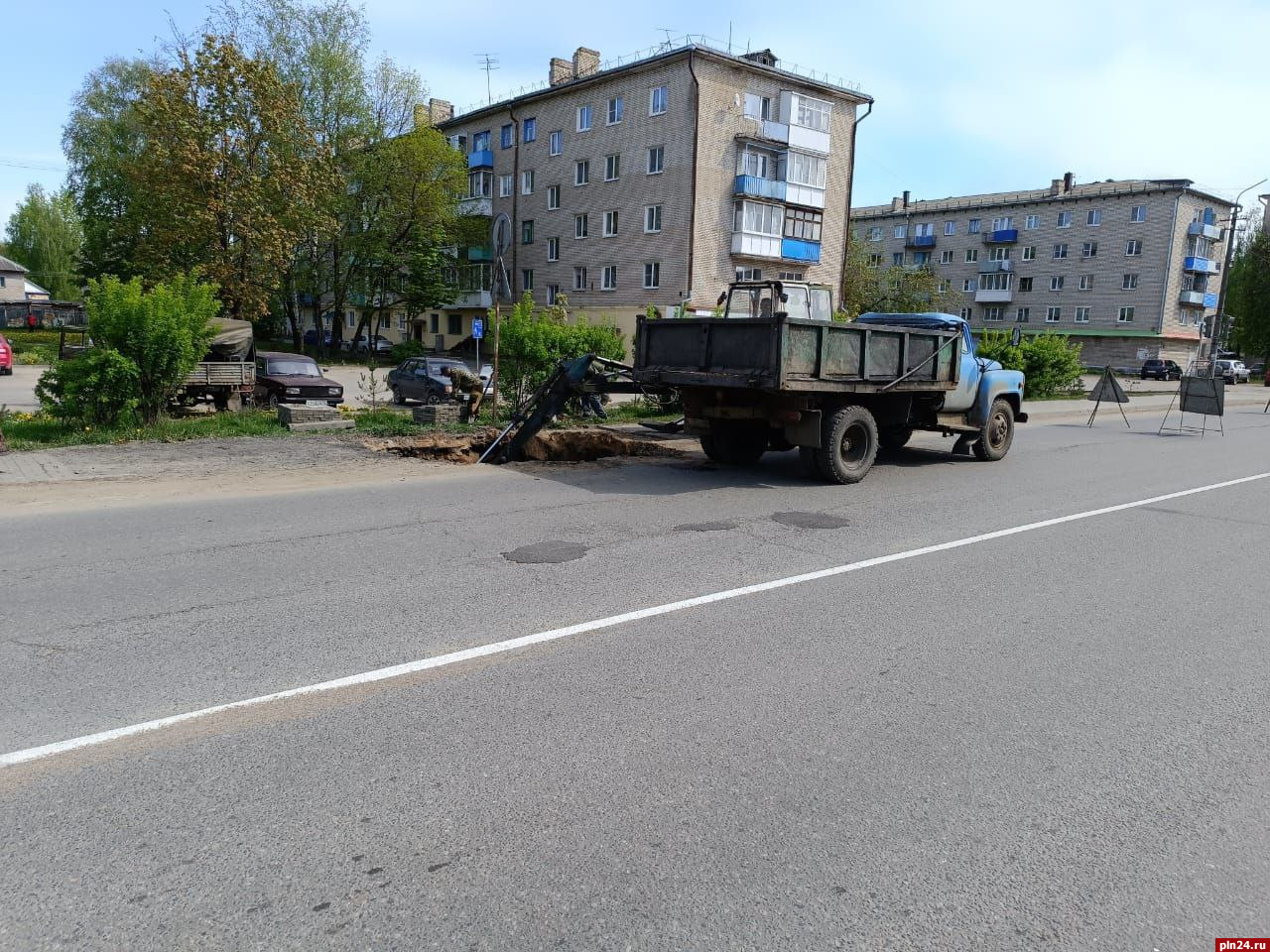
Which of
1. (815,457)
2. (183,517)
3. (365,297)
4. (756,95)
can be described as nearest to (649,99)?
(756,95)

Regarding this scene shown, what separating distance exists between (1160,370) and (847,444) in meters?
54.2

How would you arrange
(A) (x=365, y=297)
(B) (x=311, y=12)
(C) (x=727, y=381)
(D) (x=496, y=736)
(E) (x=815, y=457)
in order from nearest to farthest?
(D) (x=496, y=736), (C) (x=727, y=381), (E) (x=815, y=457), (B) (x=311, y=12), (A) (x=365, y=297)

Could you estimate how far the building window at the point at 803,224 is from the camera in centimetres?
4406

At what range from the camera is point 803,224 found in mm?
44688

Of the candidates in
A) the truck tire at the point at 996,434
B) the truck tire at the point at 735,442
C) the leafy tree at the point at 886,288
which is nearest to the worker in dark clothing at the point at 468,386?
the truck tire at the point at 735,442

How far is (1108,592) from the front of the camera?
6.32 metres

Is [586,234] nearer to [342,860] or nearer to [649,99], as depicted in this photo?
[649,99]

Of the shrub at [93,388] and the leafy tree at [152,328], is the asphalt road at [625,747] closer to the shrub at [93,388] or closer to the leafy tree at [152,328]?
the shrub at [93,388]

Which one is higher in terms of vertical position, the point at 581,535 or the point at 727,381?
the point at 727,381

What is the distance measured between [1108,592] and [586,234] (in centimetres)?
4387

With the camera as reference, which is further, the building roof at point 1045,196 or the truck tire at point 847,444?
the building roof at point 1045,196

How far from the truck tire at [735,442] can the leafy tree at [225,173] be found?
22520 mm

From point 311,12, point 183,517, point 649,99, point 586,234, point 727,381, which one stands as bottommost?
point 183,517

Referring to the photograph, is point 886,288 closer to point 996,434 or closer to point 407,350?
point 407,350
